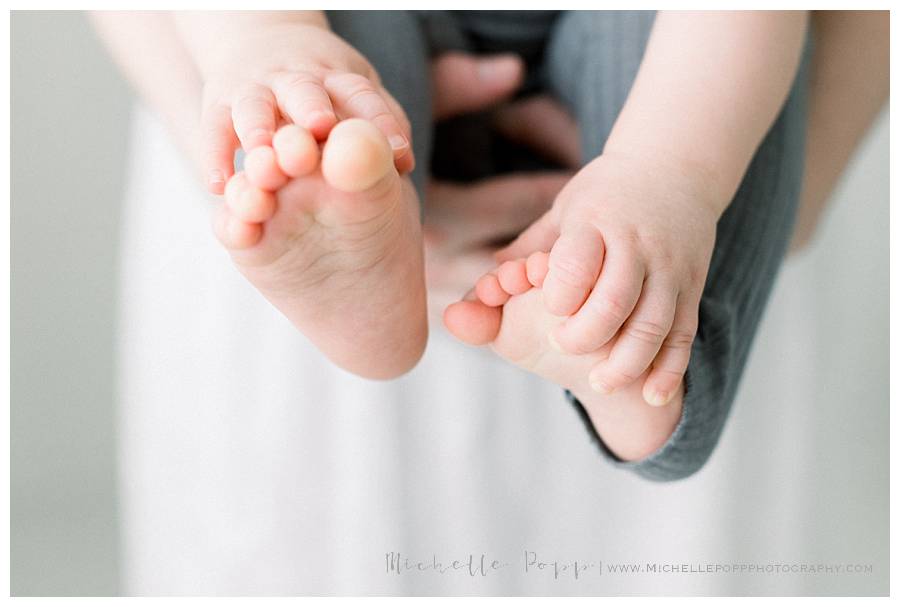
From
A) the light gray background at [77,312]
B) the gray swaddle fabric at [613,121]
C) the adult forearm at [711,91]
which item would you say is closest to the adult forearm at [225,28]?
the gray swaddle fabric at [613,121]

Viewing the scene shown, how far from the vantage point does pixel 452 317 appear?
47 cm

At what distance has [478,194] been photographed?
723 mm

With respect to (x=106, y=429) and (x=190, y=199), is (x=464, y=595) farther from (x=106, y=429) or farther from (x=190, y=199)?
(x=106, y=429)

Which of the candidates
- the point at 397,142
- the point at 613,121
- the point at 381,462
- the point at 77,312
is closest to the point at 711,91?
the point at 613,121

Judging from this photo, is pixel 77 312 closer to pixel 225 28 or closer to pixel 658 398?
pixel 225 28

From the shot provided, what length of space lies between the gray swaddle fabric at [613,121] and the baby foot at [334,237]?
0.13 meters

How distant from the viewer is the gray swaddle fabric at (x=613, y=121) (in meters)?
0.52

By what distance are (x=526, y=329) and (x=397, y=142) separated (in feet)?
0.37

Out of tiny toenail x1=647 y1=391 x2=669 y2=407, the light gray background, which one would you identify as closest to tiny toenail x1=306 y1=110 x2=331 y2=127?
tiny toenail x1=647 y1=391 x2=669 y2=407

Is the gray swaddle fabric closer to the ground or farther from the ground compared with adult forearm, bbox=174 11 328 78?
closer to the ground

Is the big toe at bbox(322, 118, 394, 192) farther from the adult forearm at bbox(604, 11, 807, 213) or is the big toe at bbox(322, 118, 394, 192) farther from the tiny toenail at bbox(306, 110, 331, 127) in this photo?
the adult forearm at bbox(604, 11, 807, 213)

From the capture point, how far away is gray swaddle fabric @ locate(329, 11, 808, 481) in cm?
52

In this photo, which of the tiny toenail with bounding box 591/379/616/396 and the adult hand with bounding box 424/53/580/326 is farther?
the adult hand with bounding box 424/53/580/326

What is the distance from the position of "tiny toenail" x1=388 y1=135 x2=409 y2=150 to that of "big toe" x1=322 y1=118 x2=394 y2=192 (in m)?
0.04
